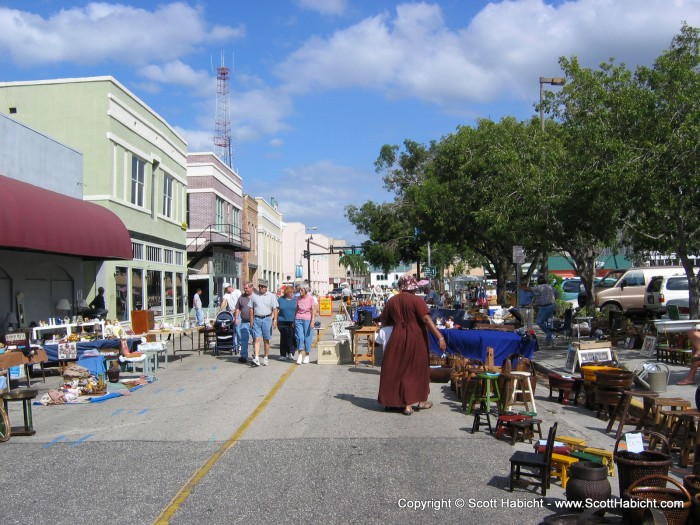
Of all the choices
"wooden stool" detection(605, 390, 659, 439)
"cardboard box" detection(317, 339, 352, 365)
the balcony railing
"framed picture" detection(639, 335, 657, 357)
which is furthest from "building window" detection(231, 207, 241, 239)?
"wooden stool" detection(605, 390, 659, 439)

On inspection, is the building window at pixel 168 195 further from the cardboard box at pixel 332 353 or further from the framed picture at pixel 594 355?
the framed picture at pixel 594 355

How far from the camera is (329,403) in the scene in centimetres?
1050

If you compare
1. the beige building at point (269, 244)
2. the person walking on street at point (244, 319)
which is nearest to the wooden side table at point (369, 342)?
the person walking on street at point (244, 319)

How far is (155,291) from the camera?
2662 cm

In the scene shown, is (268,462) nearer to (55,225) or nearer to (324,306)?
(55,225)

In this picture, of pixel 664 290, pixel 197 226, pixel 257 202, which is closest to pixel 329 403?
pixel 664 290

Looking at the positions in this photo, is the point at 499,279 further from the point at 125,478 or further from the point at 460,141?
the point at 125,478

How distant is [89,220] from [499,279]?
2218 centimetres

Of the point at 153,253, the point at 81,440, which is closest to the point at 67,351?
the point at 81,440

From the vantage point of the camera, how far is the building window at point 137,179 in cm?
2456

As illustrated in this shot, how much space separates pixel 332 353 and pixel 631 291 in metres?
13.7

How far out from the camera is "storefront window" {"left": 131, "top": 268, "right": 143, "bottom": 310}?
23947mm

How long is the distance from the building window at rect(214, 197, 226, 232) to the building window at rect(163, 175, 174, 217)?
28.3 feet

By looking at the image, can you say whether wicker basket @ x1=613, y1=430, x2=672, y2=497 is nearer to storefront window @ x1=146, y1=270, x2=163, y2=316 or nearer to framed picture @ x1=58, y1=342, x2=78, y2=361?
framed picture @ x1=58, y1=342, x2=78, y2=361
